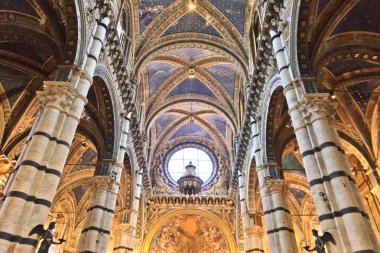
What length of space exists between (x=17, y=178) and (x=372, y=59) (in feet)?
38.7

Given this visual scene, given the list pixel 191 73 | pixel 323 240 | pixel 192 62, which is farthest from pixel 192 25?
pixel 323 240

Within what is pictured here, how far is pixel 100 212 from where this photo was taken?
1087 centimetres

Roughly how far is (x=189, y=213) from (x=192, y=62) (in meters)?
10.9

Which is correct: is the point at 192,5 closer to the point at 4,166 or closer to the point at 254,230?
the point at 4,166

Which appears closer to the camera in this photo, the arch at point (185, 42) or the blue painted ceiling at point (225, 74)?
the arch at point (185, 42)

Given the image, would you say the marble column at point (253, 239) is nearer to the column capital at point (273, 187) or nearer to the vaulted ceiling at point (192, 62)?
the column capital at point (273, 187)

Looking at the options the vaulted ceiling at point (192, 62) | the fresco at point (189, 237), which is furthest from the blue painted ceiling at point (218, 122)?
the fresco at point (189, 237)

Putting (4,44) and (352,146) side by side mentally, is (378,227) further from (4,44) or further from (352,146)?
(4,44)

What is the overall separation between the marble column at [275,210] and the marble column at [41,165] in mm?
7391

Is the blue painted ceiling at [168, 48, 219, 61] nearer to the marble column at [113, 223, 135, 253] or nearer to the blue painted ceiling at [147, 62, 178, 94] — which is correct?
the blue painted ceiling at [147, 62, 178, 94]

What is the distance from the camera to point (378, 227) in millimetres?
14250

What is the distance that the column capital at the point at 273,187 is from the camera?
37.2 ft

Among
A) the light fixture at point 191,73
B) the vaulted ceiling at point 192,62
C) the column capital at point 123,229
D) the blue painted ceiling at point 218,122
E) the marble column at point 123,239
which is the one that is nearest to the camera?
the marble column at point 123,239

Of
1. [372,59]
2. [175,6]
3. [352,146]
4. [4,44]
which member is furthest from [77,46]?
[352,146]
